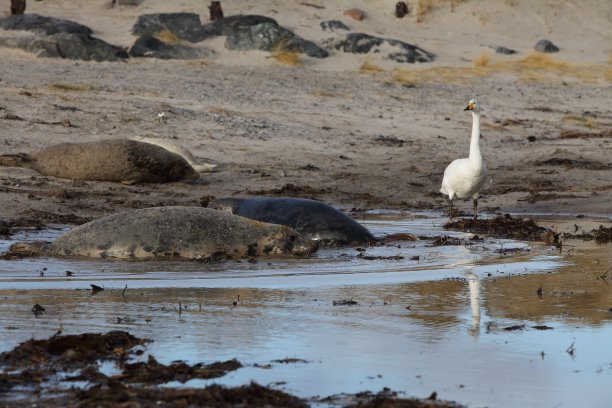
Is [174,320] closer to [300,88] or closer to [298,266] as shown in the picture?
[298,266]

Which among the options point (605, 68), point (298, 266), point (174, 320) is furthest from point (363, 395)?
point (605, 68)

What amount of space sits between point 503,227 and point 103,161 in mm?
4503

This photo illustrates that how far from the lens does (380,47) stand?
23.4 meters

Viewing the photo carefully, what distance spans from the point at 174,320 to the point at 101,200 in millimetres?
6200

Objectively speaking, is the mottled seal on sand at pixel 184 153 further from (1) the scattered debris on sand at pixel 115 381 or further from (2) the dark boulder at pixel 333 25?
(2) the dark boulder at pixel 333 25

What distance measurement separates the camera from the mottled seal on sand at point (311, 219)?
9.18 meters

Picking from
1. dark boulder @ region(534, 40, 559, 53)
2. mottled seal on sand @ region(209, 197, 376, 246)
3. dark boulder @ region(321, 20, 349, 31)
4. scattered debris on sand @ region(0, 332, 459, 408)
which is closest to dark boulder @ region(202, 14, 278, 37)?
dark boulder @ region(321, 20, 349, 31)

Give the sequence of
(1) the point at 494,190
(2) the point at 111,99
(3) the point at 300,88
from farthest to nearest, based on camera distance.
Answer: (3) the point at 300,88, (2) the point at 111,99, (1) the point at 494,190

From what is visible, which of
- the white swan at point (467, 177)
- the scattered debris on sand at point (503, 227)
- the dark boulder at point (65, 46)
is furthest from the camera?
the dark boulder at point (65, 46)

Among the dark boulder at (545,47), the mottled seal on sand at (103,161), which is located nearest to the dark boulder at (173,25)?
the dark boulder at (545,47)

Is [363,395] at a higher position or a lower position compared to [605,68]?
lower

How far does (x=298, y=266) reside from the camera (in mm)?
8008

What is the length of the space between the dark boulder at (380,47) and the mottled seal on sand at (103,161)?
10.8 metres

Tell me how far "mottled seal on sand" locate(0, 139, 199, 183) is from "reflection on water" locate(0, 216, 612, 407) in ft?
14.5
